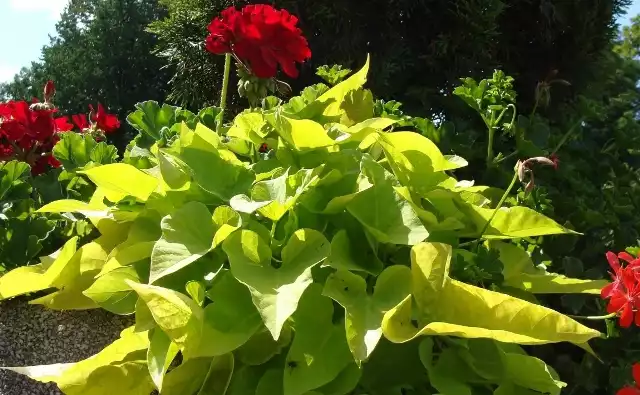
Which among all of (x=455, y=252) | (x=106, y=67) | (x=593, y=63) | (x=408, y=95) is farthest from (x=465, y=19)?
(x=106, y=67)

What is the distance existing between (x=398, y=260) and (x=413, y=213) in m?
0.11

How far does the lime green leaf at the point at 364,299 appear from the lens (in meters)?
0.93

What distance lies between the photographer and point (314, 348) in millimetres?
1010

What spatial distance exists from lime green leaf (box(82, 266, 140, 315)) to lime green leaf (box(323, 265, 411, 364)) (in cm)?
35

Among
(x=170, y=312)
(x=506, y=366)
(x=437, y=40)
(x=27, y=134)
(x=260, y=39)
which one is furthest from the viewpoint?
(x=437, y=40)

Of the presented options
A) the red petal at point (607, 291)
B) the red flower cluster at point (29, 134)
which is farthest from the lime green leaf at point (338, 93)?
the red flower cluster at point (29, 134)

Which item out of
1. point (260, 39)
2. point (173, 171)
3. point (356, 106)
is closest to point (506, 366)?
point (173, 171)

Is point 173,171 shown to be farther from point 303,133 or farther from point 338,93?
point 338,93

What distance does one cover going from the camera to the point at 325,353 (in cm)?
101

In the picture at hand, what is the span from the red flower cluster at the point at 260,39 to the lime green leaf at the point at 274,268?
633 millimetres

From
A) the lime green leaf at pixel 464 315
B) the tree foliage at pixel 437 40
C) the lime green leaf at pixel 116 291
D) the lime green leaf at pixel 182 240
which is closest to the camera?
the lime green leaf at pixel 464 315

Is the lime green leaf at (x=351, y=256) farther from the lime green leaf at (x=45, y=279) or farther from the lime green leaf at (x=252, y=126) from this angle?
the lime green leaf at (x=45, y=279)

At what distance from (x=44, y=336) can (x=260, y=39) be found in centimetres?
77

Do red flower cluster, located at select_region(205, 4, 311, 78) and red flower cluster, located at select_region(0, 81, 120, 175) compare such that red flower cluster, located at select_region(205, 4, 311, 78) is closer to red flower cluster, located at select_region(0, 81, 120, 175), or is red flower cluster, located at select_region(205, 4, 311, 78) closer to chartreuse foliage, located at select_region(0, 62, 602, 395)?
chartreuse foliage, located at select_region(0, 62, 602, 395)
